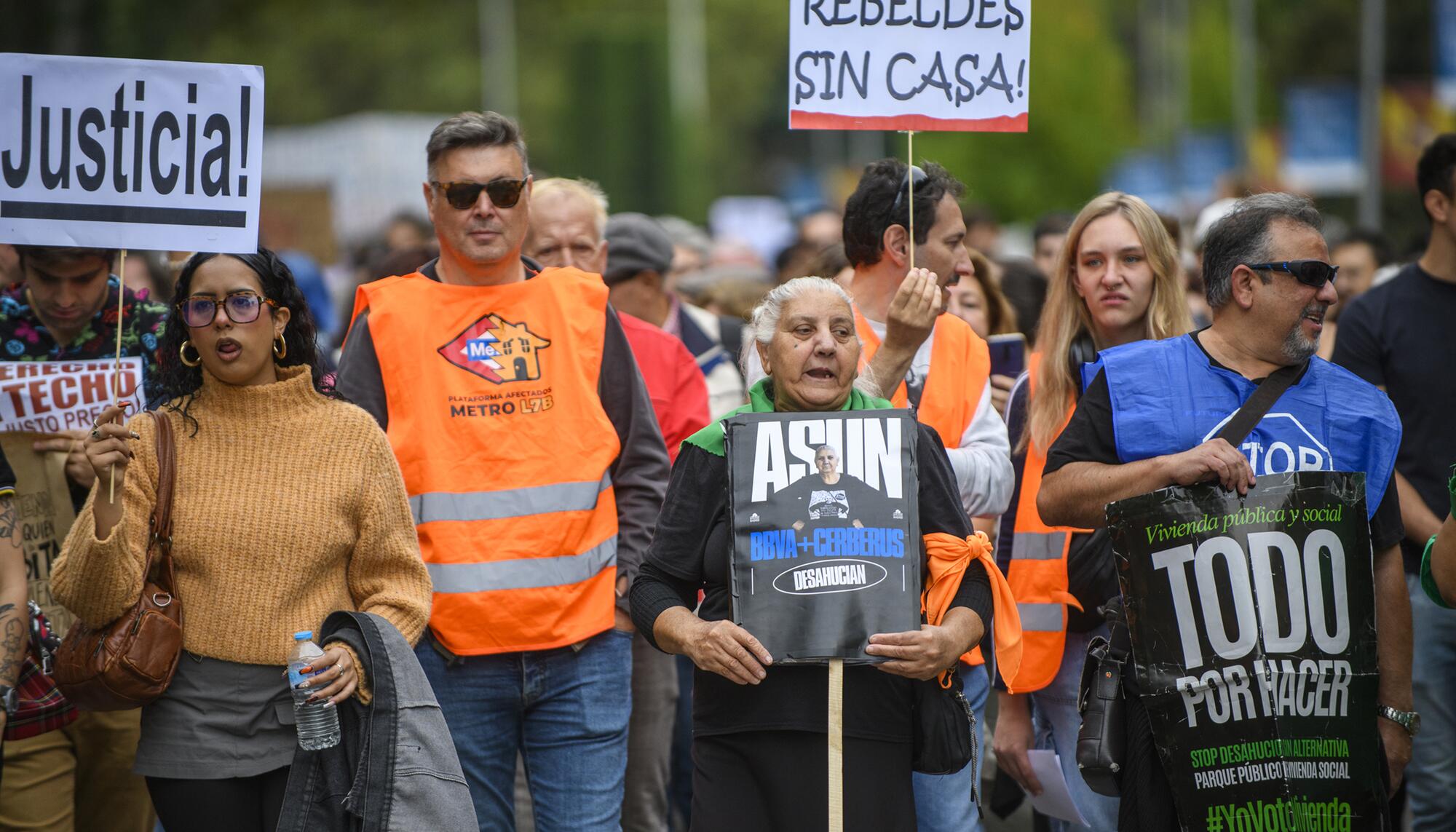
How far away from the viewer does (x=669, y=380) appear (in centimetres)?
598

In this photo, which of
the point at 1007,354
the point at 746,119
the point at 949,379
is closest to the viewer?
the point at 949,379

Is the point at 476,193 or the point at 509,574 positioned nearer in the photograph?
the point at 509,574

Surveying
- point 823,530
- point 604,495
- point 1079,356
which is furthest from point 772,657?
point 1079,356

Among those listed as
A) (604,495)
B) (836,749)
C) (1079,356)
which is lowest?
(836,749)

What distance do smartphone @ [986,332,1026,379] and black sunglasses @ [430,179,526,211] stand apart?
2.34m

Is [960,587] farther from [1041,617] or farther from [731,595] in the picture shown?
[1041,617]

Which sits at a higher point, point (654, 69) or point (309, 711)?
point (654, 69)

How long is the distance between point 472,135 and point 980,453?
177 centimetres

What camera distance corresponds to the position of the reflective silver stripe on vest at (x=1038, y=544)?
5.12 metres

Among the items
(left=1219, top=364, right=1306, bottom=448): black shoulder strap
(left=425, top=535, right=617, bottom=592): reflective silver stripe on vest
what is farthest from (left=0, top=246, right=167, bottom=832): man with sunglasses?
(left=1219, top=364, right=1306, bottom=448): black shoulder strap

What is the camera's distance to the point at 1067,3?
5462 centimetres

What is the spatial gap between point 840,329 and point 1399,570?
1.66m

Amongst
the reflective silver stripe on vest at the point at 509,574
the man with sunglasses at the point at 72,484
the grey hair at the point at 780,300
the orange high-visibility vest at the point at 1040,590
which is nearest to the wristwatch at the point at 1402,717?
the orange high-visibility vest at the point at 1040,590

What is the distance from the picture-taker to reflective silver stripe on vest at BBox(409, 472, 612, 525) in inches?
186
